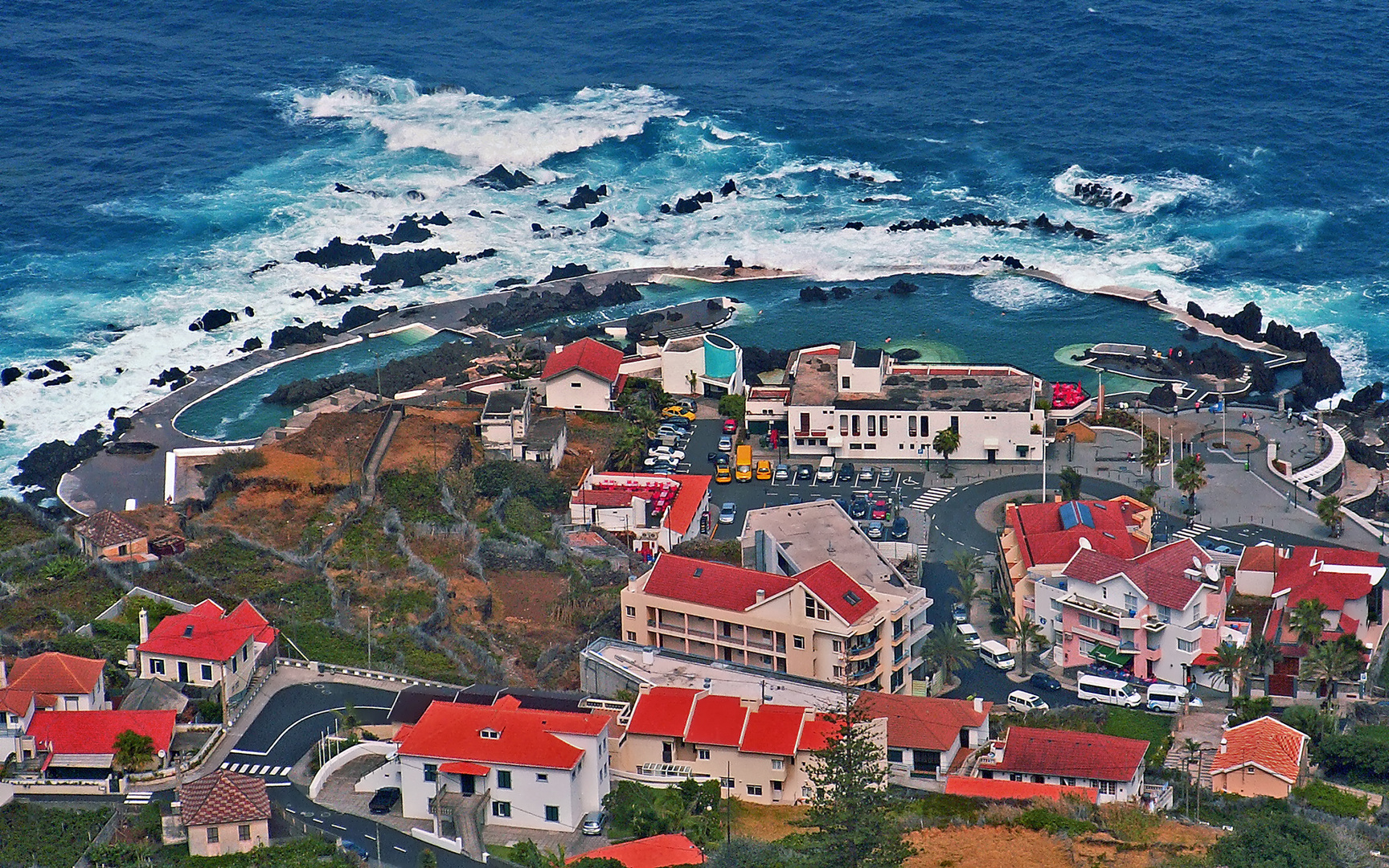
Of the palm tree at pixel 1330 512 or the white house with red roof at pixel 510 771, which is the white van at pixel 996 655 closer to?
the palm tree at pixel 1330 512

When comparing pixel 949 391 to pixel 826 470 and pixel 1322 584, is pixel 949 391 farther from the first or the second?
pixel 1322 584

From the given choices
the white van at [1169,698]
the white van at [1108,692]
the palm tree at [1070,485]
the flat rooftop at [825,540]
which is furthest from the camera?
the palm tree at [1070,485]

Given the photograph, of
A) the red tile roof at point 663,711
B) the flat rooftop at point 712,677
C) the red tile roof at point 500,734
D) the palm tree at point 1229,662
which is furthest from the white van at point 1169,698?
the red tile roof at point 500,734

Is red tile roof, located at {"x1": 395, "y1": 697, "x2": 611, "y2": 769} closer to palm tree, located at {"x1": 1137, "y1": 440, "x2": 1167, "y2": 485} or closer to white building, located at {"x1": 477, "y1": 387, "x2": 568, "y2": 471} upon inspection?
white building, located at {"x1": 477, "y1": 387, "x2": 568, "y2": 471}

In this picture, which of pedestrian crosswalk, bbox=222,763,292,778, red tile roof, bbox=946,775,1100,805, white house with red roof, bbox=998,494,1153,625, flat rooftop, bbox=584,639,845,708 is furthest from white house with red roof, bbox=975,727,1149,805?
pedestrian crosswalk, bbox=222,763,292,778

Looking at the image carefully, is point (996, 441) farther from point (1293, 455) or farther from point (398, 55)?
point (398, 55)
